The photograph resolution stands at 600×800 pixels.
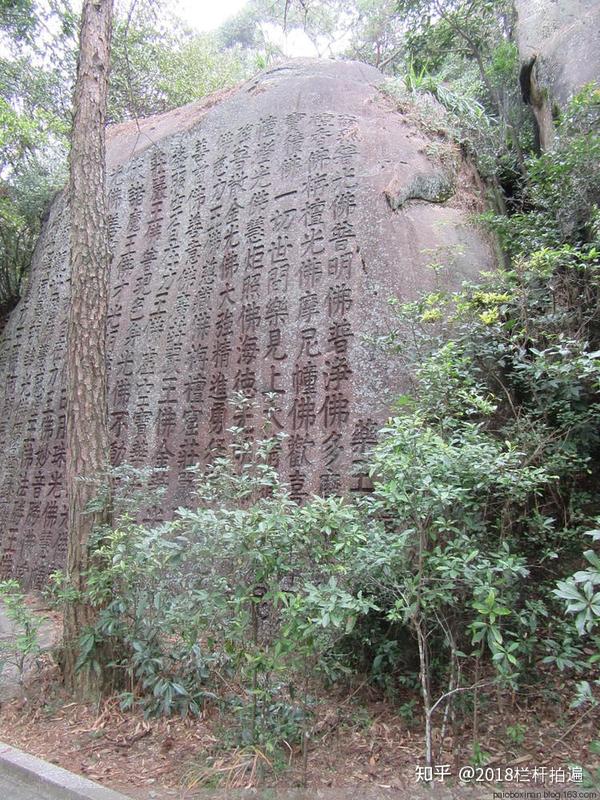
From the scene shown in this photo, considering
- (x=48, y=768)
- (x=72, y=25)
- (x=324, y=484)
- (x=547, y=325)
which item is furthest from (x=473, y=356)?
(x=72, y=25)

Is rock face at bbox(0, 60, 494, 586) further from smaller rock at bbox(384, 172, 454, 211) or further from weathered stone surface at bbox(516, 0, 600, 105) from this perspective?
weathered stone surface at bbox(516, 0, 600, 105)

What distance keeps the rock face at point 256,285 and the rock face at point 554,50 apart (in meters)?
1.56

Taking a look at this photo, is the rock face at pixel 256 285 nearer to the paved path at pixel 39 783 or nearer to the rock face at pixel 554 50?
the rock face at pixel 554 50

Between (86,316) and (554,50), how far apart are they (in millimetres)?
6067

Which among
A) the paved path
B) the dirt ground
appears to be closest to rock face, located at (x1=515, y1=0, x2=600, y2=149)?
the dirt ground

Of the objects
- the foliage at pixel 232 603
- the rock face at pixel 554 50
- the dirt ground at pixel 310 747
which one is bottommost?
the dirt ground at pixel 310 747

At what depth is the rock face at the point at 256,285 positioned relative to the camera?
16.0 feet

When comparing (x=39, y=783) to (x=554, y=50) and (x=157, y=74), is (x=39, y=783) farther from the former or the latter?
(x=157, y=74)

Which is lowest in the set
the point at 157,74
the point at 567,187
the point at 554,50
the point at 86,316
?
the point at 86,316

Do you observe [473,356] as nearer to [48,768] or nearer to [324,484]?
[324,484]

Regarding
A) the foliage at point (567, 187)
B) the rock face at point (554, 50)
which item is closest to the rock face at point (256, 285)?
the foliage at point (567, 187)

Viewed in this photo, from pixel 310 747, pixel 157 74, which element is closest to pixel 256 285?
pixel 310 747

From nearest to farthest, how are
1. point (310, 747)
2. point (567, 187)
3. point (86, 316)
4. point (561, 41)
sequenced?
1. point (310, 747)
2. point (86, 316)
3. point (567, 187)
4. point (561, 41)

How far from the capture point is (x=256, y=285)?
18.5 feet
